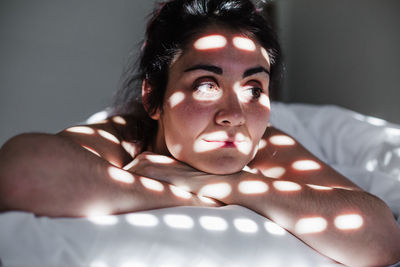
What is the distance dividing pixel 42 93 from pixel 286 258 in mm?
1807

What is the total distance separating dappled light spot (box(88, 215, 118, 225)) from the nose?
0.38 metres

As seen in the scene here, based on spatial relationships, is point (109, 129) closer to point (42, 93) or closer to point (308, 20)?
point (42, 93)

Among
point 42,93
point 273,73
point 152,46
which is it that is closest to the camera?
point 152,46

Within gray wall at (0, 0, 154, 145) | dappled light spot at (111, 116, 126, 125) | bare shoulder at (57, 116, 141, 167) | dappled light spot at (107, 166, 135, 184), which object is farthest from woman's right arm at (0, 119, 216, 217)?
gray wall at (0, 0, 154, 145)

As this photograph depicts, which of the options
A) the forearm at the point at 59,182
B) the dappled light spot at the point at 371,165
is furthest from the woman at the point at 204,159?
the dappled light spot at the point at 371,165

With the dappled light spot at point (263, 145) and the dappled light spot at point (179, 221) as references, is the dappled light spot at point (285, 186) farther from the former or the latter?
the dappled light spot at point (263, 145)

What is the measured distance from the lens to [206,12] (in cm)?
129

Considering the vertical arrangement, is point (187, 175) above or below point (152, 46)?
below

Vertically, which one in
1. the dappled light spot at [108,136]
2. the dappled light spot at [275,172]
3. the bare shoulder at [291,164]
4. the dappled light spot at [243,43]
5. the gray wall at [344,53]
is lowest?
the dappled light spot at [108,136]

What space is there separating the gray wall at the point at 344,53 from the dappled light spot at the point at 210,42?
1.11 metres

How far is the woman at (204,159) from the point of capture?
88cm

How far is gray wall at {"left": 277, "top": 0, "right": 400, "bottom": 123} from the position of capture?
194cm

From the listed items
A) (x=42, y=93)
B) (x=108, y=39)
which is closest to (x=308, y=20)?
(x=108, y=39)

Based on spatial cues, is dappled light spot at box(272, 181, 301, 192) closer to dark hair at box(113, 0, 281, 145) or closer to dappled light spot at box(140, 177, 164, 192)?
dappled light spot at box(140, 177, 164, 192)
